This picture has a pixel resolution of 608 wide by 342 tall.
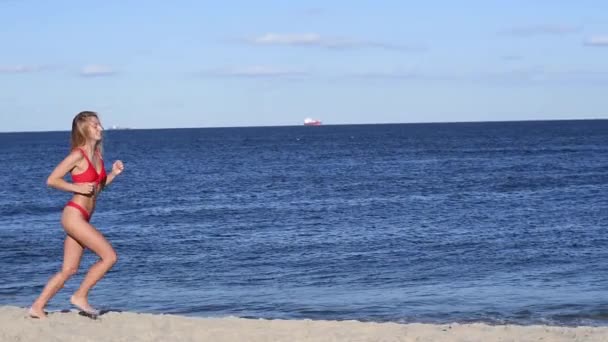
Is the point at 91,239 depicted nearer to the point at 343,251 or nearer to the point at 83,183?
the point at 83,183

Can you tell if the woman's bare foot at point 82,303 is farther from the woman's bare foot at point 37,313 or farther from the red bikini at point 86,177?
the red bikini at point 86,177

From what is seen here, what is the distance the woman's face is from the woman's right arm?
21cm

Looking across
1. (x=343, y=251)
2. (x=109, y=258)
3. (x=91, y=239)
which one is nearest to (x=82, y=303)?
(x=109, y=258)

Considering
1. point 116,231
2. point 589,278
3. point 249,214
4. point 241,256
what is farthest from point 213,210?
point 589,278

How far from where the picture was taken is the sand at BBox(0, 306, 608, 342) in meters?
8.13

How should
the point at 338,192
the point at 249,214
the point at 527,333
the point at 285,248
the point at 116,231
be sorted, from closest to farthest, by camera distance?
1. the point at 527,333
2. the point at 285,248
3. the point at 116,231
4. the point at 249,214
5. the point at 338,192

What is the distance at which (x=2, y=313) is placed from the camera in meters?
9.15

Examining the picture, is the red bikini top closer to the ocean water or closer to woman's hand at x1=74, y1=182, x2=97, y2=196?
woman's hand at x1=74, y1=182, x2=97, y2=196

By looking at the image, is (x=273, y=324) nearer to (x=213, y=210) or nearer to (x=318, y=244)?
(x=318, y=244)

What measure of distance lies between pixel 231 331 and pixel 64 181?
6.84ft

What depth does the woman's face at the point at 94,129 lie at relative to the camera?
26.0ft

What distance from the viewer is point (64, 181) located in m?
7.68

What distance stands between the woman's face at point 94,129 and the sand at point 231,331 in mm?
1685

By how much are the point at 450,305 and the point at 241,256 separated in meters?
6.10
